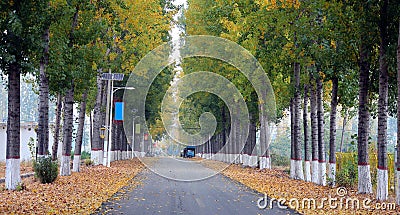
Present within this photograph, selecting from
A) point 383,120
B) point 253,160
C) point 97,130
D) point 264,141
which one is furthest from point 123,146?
point 383,120

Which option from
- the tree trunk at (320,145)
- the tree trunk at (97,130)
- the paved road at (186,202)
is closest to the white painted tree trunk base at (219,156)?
the tree trunk at (97,130)

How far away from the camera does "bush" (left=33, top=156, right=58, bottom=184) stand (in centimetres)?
2303

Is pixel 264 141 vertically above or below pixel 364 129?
below

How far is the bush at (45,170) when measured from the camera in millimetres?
23031

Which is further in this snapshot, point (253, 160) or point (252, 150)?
point (253, 160)

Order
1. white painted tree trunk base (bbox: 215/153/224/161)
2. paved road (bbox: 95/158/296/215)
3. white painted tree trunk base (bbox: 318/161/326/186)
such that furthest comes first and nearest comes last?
white painted tree trunk base (bbox: 215/153/224/161), white painted tree trunk base (bbox: 318/161/326/186), paved road (bbox: 95/158/296/215)

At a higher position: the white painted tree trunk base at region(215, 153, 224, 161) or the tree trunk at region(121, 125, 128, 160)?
the tree trunk at region(121, 125, 128, 160)

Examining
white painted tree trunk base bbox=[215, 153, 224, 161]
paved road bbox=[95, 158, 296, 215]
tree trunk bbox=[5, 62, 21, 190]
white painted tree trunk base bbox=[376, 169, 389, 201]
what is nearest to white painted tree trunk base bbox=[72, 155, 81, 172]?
paved road bbox=[95, 158, 296, 215]

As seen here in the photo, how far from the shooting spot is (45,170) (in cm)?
2305

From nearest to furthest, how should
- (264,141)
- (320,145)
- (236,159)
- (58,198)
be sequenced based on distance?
1. (58,198)
2. (320,145)
3. (264,141)
4. (236,159)

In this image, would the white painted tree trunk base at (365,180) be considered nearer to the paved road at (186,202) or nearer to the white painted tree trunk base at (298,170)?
the paved road at (186,202)

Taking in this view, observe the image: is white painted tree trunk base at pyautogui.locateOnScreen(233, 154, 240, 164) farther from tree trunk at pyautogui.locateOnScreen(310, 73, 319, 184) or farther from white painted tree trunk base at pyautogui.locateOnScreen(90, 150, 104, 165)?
tree trunk at pyautogui.locateOnScreen(310, 73, 319, 184)

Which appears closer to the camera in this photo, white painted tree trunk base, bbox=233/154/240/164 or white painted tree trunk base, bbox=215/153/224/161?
white painted tree trunk base, bbox=233/154/240/164

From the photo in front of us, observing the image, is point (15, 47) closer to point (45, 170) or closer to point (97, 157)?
point (45, 170)
